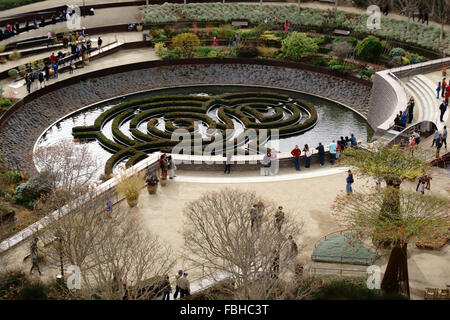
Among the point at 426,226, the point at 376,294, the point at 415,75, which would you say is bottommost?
the point at 376,294

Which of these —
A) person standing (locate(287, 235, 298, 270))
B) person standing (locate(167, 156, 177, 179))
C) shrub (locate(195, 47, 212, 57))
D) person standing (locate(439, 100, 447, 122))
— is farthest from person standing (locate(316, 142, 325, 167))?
shrub (locate(195, 47, 212, 57))

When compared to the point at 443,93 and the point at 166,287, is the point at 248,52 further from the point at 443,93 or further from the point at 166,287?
the point at 166,287

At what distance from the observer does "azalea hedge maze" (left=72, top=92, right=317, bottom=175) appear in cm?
4375

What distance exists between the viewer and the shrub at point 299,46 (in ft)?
189

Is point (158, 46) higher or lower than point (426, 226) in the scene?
higher

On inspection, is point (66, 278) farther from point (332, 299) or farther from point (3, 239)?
point (332, 299)

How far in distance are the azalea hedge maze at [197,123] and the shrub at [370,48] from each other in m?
8.87

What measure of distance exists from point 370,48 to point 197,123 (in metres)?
18.1

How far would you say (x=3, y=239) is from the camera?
29.2 metres

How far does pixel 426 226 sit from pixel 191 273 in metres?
10.0

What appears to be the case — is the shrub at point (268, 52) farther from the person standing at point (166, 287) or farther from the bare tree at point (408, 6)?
the person standing at point (166, 287)

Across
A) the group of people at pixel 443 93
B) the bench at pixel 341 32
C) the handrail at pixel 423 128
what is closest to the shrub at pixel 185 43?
the bench at pixel 341 32

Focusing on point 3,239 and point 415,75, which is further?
point 415,75

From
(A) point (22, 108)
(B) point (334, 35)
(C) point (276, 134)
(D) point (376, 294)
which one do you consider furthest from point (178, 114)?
(D) point (376, 294)
